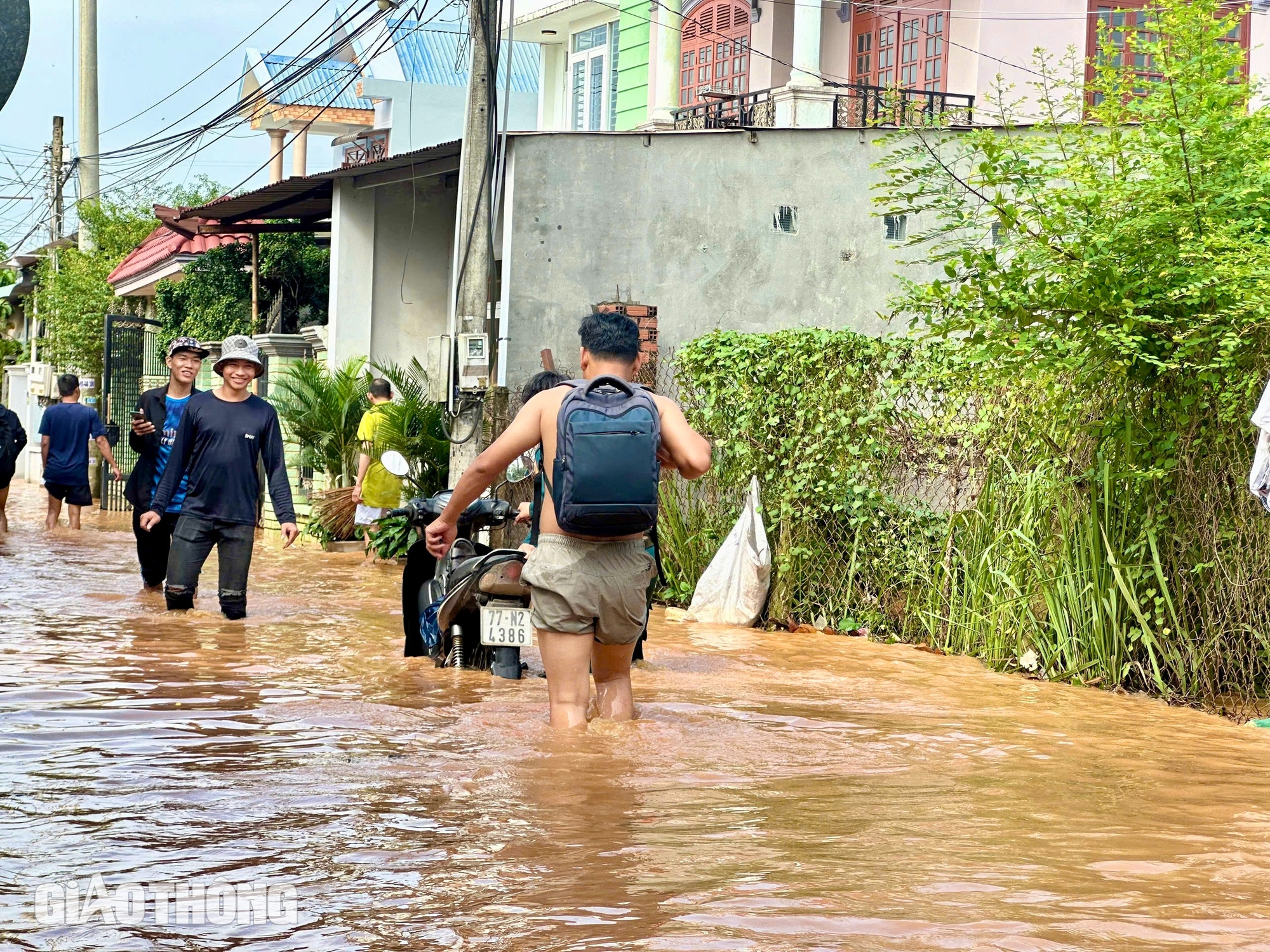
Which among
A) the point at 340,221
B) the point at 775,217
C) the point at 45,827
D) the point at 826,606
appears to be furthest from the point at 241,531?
the point at 340,221

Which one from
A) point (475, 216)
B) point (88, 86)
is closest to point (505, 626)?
point (475, 216)

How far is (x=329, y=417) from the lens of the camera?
18875mm

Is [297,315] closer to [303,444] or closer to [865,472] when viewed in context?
[303,444]

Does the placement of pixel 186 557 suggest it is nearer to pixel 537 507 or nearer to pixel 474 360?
pixel 474 360

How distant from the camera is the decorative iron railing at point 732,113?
68.9 feet

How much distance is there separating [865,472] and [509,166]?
6313 mm

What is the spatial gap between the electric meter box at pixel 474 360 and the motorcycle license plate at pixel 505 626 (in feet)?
19.6

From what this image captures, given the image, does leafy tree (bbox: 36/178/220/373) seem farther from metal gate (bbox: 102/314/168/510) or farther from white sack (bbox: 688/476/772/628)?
white sack (bbox: 688/476/772/628)

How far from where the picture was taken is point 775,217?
16.4 meters

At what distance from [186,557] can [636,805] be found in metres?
5.76

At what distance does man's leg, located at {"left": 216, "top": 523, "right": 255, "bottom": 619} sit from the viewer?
34.0 ft

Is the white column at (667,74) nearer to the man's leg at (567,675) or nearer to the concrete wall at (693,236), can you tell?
the concrete wall at (693,236)

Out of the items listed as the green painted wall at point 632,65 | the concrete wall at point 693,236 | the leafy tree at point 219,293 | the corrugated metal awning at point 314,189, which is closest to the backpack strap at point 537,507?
the concrete wall at point 693,236

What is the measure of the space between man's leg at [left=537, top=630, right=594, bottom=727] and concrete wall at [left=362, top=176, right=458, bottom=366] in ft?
47.9
